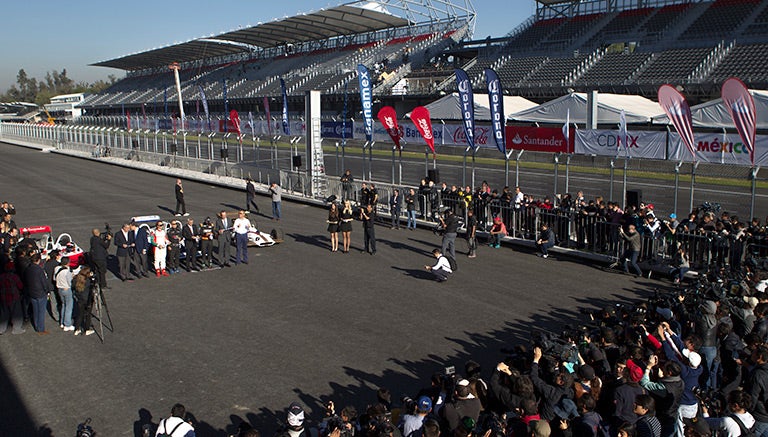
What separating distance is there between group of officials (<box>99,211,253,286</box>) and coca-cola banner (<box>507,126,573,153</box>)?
32.4ft

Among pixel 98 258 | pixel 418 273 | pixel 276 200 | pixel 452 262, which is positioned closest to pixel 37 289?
pixel 98 258

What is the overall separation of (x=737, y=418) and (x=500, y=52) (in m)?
55.2

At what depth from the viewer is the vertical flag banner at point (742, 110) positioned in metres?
14.9

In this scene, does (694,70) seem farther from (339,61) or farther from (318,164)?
(339,61)

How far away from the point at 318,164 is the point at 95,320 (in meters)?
18.5

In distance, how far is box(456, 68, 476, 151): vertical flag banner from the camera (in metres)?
22.0

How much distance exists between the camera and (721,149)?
53.0 ft

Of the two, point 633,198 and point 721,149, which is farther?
point 633,198

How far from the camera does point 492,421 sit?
6434mm

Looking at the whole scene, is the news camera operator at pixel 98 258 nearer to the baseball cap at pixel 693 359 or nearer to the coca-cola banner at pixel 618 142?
the baseball cap at pixel 693 359

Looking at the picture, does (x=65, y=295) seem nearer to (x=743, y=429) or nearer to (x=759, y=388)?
(x=743, y=429)

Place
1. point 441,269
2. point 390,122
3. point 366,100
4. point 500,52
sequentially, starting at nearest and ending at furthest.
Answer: point 441,269
point 390,122
point 366,100
point 500,52

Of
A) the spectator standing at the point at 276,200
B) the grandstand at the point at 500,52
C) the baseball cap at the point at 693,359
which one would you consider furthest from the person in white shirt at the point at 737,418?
the grandstand at the point at 500,52

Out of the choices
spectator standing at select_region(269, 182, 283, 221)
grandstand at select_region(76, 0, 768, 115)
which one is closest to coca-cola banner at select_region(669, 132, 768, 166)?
spectator standing at select_region(269, 182, 283, 221)
